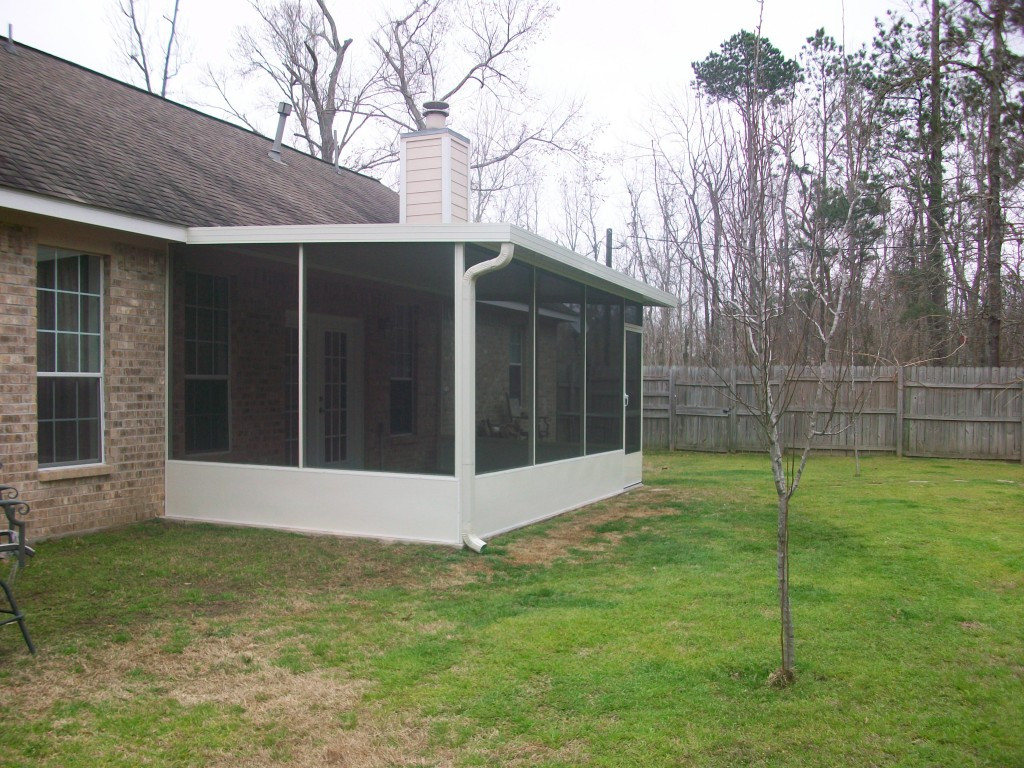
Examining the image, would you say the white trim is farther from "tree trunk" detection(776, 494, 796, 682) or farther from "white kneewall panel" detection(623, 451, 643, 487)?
"white kneewall panel" detection(623, 451, 643, 487)

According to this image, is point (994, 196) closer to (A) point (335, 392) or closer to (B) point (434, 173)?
(B) point (434, 173)

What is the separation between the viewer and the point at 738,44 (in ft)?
55.2

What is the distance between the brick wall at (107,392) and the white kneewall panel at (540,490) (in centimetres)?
326

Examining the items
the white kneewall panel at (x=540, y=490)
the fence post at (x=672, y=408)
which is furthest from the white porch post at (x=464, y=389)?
the fence post at (x=672, y=408)

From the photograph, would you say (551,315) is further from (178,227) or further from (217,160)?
(217,160)

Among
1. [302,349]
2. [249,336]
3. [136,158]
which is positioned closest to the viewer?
[302,349]

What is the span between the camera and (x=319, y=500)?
783 centimetres

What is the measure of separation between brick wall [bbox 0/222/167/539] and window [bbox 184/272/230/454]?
0.28 meters

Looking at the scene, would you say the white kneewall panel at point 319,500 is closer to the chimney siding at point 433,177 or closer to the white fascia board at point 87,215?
the white fascia board at point 87,215

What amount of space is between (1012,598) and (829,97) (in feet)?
12.9

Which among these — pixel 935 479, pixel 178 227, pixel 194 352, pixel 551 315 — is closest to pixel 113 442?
pixel 194 352

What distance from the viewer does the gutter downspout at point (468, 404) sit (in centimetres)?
734

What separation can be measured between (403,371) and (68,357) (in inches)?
181

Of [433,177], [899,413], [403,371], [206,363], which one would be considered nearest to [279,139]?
[403,371]
